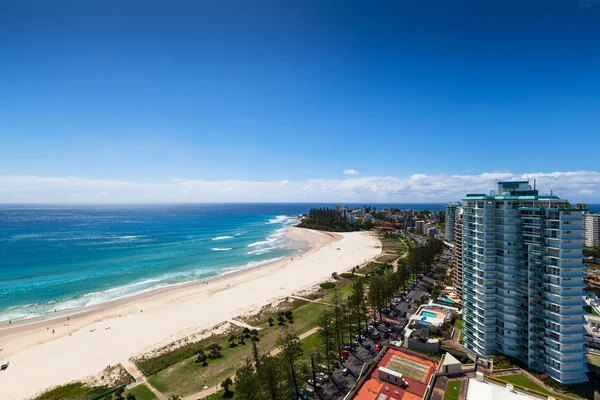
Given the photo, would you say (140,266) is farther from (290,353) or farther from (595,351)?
(595,351)

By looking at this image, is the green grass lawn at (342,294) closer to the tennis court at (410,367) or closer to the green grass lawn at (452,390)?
the tennis court at (410,367)

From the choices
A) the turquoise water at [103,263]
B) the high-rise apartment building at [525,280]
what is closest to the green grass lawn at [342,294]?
the high-rise apartment building at [525,280]

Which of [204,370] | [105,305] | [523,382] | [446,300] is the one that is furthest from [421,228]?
[105,305]

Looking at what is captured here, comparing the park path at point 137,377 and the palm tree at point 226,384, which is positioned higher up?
the palm tree at point 226,384

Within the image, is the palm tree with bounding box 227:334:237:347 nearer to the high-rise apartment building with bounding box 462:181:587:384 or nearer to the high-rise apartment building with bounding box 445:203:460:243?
the high-rise apartment building with bounding box 462:181:587:384

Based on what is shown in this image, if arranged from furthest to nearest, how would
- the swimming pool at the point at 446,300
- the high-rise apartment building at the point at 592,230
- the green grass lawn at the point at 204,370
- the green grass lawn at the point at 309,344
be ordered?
the high-rise apartment building at the point at 592,230 < the swimming pool at the point at 446,300 < the green grass lawn at the point at 309,344 < the green grass lawn at the point at 204,370
